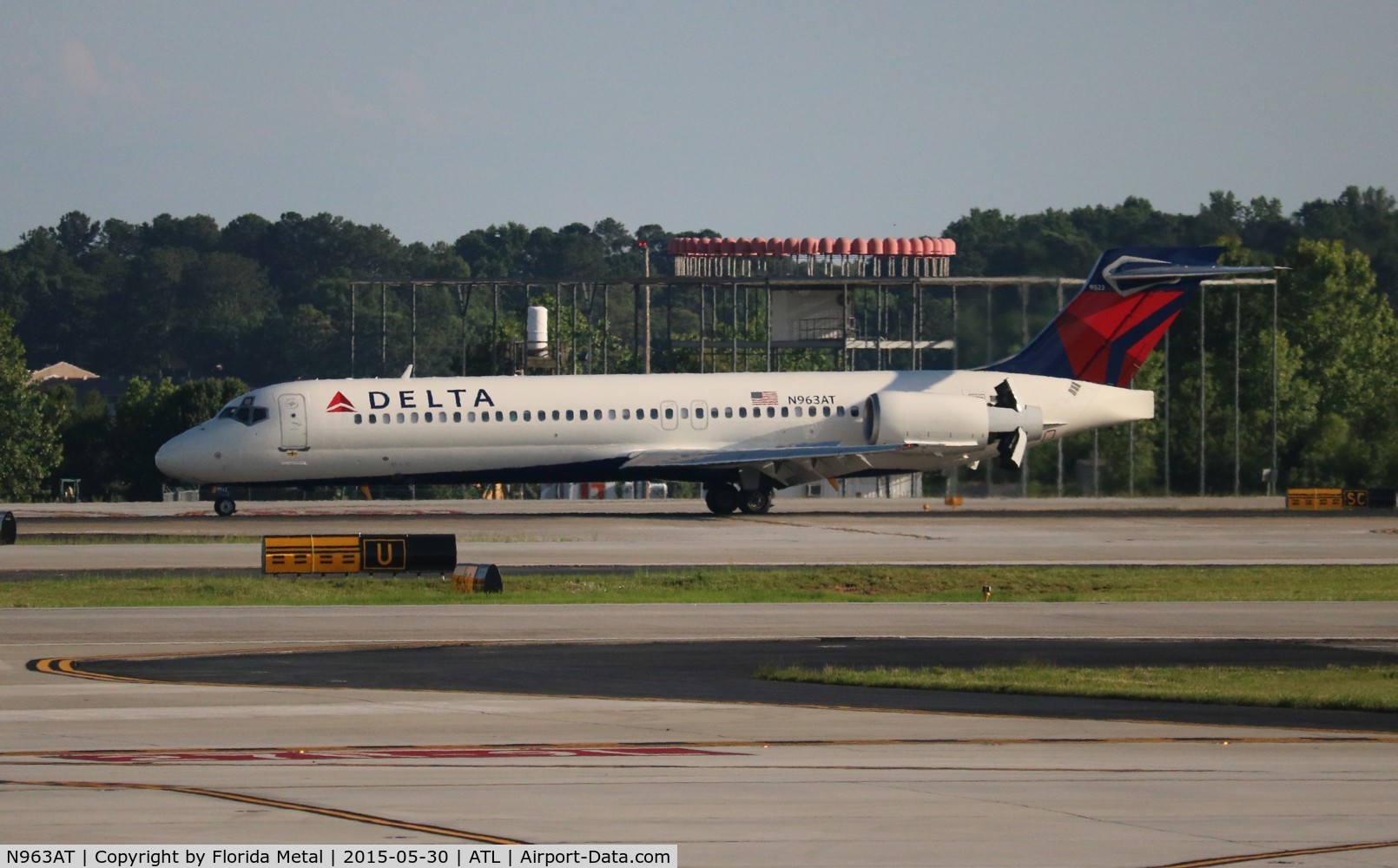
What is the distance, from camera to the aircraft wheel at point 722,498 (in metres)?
53.9

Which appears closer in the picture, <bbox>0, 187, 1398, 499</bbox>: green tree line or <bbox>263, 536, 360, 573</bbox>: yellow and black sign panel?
<bbox>263, 536, 360, 573</bbox>: yellow and black sign panel

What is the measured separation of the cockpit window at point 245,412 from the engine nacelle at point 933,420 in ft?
58.9

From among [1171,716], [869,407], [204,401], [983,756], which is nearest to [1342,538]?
[869,407]

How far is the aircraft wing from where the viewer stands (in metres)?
52.5

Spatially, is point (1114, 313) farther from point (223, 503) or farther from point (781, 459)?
point (223, 503)

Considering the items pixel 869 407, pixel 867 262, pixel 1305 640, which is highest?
pixel 867 262

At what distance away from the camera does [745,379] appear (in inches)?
2148

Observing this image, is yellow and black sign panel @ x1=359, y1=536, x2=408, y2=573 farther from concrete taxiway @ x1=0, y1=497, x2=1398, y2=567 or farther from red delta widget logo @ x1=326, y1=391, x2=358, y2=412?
red delta widget logo @ x1=326, y1=391, x2=358, y2=412

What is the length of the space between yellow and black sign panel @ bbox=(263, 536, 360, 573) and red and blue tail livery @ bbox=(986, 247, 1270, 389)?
27965mm

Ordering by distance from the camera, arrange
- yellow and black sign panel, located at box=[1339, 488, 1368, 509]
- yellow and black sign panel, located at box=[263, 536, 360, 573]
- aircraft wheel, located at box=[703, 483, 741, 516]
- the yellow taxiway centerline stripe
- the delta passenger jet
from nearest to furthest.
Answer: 1. the yellow taxiway centerline stripe
2. yellow and black sign panel, located at box=[263, 536, 360, 573]
3. the delta passenger jet
4. aircraft wheel, located at box=[703, 483, 741, 516]
5. yellow and black sign panel, located at box=[1339, 488, 1368, 509]

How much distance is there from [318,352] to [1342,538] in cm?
14496

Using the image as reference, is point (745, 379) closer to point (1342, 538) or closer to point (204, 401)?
point (1342, 538)

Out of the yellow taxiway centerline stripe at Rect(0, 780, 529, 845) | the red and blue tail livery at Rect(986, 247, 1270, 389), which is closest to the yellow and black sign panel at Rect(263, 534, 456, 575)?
the yellow taxiway centerline stripe at Rect(0, 780, 529, 845)

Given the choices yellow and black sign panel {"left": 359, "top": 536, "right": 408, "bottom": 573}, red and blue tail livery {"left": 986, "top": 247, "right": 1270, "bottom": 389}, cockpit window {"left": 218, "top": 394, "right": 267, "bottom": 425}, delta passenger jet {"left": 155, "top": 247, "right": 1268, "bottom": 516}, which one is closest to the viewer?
yellow and black sign panel {"left": 359, "top": 536, "right": 408, "bottom": 573}
